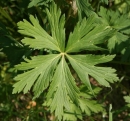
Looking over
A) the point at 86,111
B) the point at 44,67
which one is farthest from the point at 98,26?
the point at 86,111

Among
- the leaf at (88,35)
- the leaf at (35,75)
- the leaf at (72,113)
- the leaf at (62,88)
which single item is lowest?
the leaf at (72,113)

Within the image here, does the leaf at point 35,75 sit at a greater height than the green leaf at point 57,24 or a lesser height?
lesser

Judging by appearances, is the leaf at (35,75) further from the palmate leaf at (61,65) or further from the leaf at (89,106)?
the leaf at (89,106)

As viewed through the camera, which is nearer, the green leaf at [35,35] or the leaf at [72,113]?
the green leaf at [35,35]

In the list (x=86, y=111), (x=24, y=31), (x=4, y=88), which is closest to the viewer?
(x=24, y=31)

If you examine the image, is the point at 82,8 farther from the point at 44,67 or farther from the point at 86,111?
the point at 86,111

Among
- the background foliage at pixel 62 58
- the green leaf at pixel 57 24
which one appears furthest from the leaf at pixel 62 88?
the green leaf at pixel 57 24

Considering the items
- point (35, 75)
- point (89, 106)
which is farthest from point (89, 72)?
point (89, 106)

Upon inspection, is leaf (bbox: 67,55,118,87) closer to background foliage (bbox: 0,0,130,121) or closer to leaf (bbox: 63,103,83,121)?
background foliage (bbox: 0,0,130,121)

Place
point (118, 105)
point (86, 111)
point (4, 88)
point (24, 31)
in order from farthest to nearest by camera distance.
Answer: point (118, 105) < point (4, 88) < point (86, 111) < point (24, 31)
